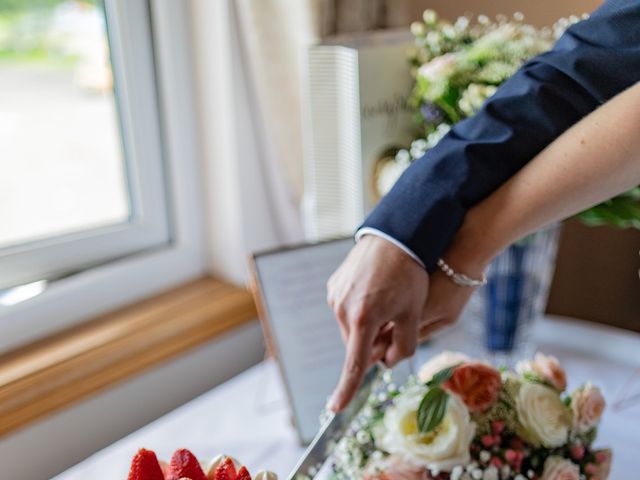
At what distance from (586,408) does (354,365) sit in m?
0.22

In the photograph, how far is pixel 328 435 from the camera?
0.59m

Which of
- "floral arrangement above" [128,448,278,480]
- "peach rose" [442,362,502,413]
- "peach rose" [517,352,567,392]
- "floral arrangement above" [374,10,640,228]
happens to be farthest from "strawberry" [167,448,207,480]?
"floral arrangement above" [374,10,640,228]

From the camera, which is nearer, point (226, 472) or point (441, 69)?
point (226, 472)

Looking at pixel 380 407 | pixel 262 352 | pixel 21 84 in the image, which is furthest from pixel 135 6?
pixel 380 407

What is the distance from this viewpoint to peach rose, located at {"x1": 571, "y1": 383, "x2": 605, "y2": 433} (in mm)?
565

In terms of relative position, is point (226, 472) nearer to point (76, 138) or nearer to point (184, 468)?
point (184, 468)

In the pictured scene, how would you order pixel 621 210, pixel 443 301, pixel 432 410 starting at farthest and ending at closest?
pixel 621 210, pixel 443 301, pixel 432 410

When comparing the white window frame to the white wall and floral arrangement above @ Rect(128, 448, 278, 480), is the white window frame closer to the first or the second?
the white wall

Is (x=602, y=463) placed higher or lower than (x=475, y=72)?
lower

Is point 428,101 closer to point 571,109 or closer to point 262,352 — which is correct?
point 571,109

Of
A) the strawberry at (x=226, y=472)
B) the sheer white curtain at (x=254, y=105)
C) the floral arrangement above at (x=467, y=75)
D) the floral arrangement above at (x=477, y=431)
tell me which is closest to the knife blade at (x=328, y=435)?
the floral arrangement above at (x=477, y=431)

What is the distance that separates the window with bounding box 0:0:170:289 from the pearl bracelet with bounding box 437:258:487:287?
1.98ft

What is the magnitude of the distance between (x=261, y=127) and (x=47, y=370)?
0.52 metres

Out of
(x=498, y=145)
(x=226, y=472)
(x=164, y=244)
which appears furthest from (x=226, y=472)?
(x=164, y=244)
